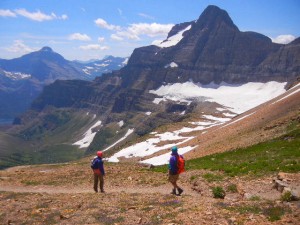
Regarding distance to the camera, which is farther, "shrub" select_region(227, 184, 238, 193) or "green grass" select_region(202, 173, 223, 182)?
"green grass" select_region(202, 173, 223, 182)

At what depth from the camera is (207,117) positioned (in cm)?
14575

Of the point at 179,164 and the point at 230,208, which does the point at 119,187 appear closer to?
the point at 179,164

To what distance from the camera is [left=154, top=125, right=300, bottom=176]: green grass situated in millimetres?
27059

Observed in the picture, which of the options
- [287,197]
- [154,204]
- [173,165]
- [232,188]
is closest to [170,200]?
[154,204]

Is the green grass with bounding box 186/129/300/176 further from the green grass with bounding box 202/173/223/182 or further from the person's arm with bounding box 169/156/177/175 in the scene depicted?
the person's arm with bounding box 169/156/177/175

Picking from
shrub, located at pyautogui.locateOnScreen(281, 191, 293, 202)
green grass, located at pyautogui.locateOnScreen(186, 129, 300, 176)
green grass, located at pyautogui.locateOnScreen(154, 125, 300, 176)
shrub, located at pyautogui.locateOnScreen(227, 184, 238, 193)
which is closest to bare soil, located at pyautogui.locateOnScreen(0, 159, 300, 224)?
shrub, located at pyautogui.locateOnScreen(227, 184, 238, 193)

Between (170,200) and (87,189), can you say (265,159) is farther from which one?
(87,189)

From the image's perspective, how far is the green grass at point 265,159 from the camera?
88.8 feet

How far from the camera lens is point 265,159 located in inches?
1194

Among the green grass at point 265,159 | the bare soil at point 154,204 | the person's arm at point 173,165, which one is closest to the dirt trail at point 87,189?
the bare soil at point 154,204

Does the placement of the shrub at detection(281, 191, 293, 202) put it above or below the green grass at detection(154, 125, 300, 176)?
below

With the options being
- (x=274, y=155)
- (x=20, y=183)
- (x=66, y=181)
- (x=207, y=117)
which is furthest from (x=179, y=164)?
(x=207, y=117)

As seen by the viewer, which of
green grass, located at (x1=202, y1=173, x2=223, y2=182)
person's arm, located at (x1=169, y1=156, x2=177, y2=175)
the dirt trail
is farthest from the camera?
the dirt trail

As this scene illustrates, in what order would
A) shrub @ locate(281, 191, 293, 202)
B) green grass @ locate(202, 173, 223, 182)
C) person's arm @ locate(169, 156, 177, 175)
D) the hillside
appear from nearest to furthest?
the hillside
shrub @ locate(281, 191, 293, 202)
person's arm @ locate(169, 156, 177, 175)
green grass @ locate(202, 173, 223, 182)
